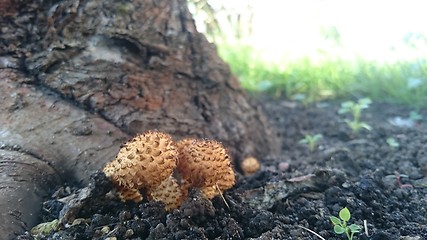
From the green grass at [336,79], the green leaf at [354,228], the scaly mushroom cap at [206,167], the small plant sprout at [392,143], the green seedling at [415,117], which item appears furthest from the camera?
the green grass at [336,79]

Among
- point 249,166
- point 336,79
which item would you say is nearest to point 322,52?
point 336,79

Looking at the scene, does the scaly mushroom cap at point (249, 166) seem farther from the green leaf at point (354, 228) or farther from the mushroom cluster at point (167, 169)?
the green leaf at point (354, 228)

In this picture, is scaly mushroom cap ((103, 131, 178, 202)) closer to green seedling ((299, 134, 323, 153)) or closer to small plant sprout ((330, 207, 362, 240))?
small plant sprout ((330, 207, 362, 240))

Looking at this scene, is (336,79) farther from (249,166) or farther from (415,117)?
(249,166)

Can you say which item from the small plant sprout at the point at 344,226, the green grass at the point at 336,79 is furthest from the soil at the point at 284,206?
the green grass at the point at 336,79

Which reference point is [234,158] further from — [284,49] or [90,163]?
[284,49]
